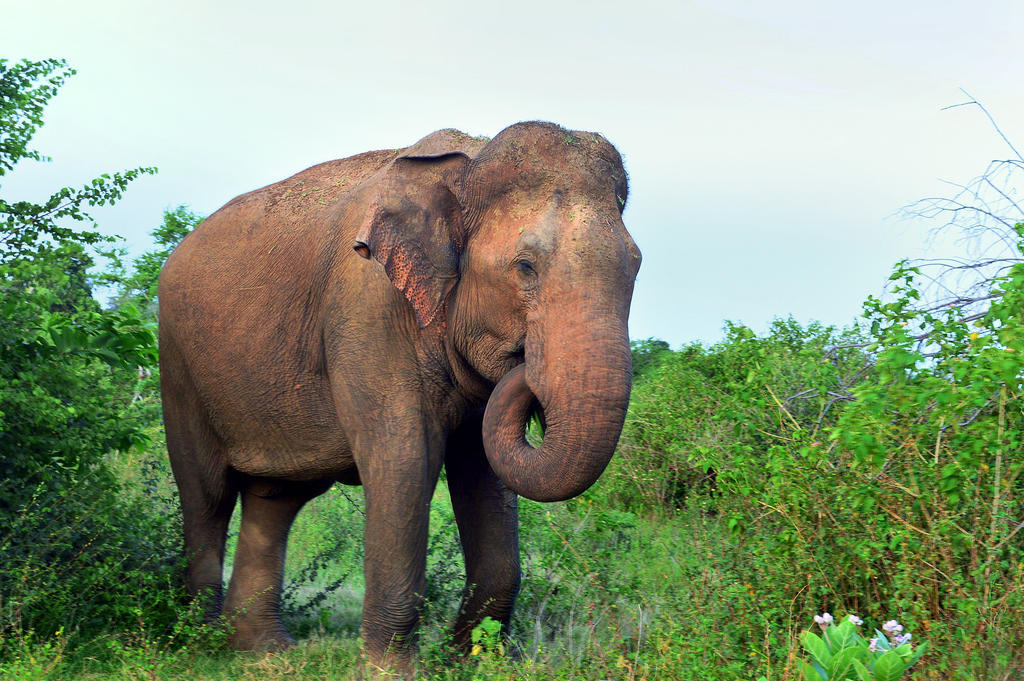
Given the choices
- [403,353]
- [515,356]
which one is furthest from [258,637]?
[515,356]

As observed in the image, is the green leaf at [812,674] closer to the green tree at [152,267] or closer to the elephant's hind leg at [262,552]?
the elephant's hind leg at [262,552]

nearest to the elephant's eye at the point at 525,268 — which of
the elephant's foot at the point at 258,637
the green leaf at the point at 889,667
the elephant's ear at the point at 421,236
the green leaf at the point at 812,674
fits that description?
Result: the elephant's ear at the point at 421,236

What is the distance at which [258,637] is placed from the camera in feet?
24.4

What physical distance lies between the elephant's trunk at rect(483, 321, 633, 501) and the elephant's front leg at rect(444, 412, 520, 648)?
1.26 meters

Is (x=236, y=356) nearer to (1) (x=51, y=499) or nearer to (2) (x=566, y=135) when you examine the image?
(1) (x=51, y=499)

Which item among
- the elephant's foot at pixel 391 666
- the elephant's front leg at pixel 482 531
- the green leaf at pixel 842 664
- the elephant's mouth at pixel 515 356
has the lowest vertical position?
the elephant's foot at pixel 391 666

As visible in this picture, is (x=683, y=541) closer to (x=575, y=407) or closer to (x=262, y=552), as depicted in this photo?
(x=575, y=407)

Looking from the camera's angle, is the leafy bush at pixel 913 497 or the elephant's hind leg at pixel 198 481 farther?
the elephant's hind leg at pixel 198 481

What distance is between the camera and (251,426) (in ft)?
23.1

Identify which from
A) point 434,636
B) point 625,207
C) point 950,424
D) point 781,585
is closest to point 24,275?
point 434,636

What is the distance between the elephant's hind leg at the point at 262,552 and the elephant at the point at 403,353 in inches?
0.7

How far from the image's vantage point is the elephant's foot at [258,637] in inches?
290

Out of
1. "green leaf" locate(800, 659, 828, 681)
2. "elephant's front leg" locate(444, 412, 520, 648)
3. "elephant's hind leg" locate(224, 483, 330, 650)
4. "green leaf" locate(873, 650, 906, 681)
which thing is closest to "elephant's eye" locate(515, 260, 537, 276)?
"elephant's front leg" locate(444, 412, 520, 648)

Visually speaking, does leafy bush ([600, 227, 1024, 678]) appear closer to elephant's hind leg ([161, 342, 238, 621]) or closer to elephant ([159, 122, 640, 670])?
elephant ([159, 122, 640, 670])
